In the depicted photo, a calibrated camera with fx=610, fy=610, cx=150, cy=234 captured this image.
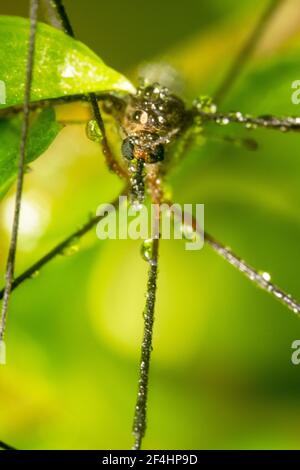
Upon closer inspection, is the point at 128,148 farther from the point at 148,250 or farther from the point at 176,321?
the point at 176,321

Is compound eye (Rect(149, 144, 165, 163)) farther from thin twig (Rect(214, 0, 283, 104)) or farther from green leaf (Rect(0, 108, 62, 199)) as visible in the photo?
thin twig (Rect(214, 0, 283, 104))

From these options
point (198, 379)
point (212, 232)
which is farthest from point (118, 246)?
point (198, 379)

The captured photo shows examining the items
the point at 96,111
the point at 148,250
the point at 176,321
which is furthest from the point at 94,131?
the point at 176,321

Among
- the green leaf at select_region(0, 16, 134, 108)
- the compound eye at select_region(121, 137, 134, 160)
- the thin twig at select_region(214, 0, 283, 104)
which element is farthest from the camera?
the thin twig at select_region(214, 0, 283, 104)

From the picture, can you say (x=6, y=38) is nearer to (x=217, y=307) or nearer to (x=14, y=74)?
(x=14, y=74)

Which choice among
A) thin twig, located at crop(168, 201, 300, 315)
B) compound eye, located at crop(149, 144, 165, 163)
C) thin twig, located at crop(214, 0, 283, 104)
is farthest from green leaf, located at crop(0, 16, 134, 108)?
thin twig, located at crop(214, 0, 283, 104)
